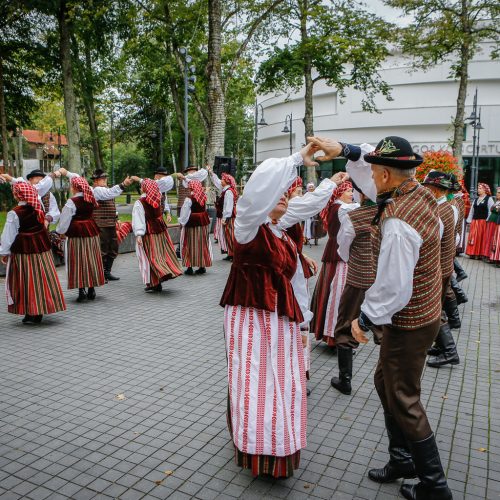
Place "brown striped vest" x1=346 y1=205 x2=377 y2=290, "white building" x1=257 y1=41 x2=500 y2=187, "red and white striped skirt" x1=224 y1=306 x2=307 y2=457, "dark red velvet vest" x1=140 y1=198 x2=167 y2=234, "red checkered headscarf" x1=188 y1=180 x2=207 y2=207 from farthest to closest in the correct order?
"white building" x1=257 y1=41 x2=500 y2=187, "red checkered headscarf" x1=188 y1=180 x2=207 y2=207, "dark red velvet vest" x1=140 y1=198 x2=167 y2=234, "brown striped vest" x1=346 y1=205 x2=377 y2=290, "red and white striped skirt" x1=224 y1=306 x2=307 y2=457

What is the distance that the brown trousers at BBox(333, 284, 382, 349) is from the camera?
16.1 feet

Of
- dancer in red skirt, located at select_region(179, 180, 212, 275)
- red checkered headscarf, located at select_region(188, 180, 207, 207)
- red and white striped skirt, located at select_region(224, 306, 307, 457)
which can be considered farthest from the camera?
dancer in red skirt, located at select_region(179, 180, 212, 275)

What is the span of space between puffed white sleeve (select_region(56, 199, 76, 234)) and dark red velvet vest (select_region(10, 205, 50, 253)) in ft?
2.63

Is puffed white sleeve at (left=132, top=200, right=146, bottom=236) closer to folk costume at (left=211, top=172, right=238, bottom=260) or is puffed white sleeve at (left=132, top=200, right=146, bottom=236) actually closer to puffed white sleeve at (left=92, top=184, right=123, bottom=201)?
puffed white sleeve at (left=92, top=184, right=123, bottom=201)

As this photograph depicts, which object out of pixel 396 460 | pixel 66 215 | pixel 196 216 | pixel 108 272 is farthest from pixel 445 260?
pixel 108 272

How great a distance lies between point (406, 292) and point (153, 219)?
6.64 m

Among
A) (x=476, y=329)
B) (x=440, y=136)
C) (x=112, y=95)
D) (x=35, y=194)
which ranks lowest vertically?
(x=476, y=329)

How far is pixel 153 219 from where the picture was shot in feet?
29.3

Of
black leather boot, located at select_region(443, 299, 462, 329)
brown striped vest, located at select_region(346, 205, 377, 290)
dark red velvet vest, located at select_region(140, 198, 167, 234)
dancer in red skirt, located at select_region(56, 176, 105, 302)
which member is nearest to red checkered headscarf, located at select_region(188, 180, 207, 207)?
dark red velvet vest, located at select_region(140, 198, 167, 234)

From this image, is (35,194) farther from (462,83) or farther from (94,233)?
(462,83)

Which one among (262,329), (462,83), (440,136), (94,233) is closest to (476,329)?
(262,329)

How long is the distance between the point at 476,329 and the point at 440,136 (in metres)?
32.8

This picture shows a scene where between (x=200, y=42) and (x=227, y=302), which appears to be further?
(x=200, y=42)

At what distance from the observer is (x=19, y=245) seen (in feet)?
22.7
